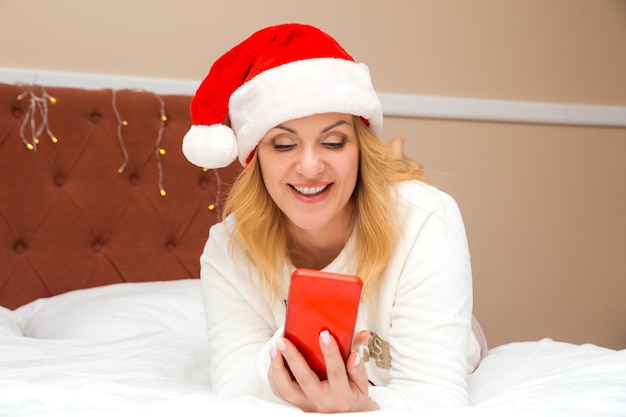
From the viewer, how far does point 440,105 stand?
7.88 ft

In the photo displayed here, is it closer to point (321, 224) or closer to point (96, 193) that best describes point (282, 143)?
point (321, 224)

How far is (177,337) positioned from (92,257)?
57cm

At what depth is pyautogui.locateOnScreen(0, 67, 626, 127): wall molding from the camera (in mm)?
2021

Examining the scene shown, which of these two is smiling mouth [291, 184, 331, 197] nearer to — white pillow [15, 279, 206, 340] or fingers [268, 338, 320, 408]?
fingers [268, 338, 320, 408]

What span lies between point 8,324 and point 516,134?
1830 millimetres

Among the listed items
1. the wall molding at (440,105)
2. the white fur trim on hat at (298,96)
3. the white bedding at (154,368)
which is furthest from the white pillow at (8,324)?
the white fur trim on hat at (298,96)

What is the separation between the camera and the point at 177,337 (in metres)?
1.53

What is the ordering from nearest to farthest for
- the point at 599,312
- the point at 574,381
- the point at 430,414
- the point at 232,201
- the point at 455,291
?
the point at 430,414, the point at 574,381, the point at 455,291, the point at 232,201, the point at 599,312

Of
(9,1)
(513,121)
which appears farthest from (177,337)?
(513,121)

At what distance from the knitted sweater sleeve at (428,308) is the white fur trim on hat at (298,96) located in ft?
0.67

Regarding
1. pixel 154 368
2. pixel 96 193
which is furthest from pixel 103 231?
pixel 154 368

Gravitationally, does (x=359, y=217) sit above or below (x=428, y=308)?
above

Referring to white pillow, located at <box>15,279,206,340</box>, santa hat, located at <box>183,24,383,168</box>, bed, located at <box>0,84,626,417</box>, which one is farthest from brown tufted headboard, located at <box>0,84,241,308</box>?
santa hat, located at <box>183,24,383,168</box>

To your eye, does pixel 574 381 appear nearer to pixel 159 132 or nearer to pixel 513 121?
pixel 159 132
